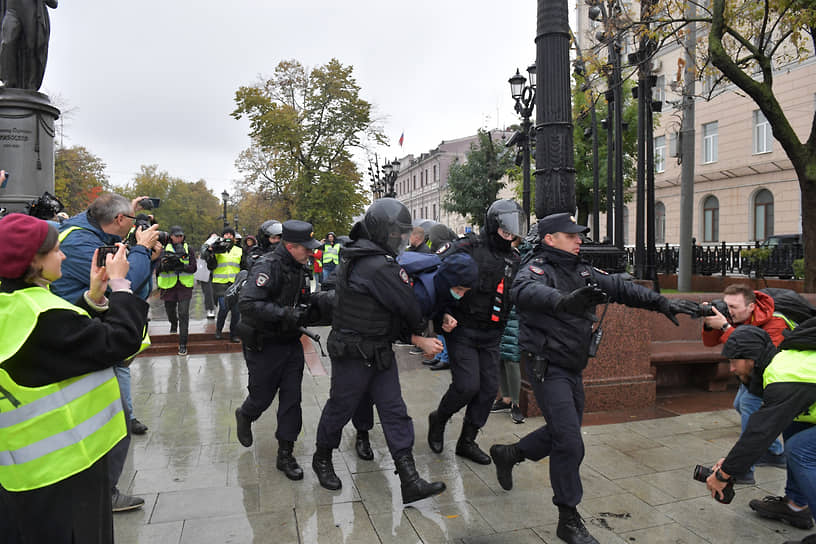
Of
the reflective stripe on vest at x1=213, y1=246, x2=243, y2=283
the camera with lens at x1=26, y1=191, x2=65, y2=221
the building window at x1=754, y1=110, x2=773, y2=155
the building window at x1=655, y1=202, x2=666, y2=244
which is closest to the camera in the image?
the camera with lens at x1=26, y1=191, x2=65, y2=221

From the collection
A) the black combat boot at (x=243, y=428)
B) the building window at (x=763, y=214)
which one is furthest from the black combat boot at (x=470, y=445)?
the building window at (x=763, y=214)

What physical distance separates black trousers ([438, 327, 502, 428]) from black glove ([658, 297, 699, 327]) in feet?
4.70

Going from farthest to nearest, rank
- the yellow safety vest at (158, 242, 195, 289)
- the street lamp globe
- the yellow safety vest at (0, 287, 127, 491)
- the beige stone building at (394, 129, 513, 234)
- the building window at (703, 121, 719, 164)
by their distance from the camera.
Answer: the beige stone building at (394, 129, 513, 234) < the building window at (703, 121, 719, 164) < the street lamp globe < the yellow safety vest at (158, 242, 195, 289) < the yellow safety vest at (0, 287, 127, 491)

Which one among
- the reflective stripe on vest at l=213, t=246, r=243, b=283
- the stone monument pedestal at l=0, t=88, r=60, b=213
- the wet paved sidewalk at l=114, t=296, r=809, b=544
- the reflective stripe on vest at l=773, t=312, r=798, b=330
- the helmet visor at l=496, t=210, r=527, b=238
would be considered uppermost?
the stone monument pedestal at l=0, t=88, r=60, b=213

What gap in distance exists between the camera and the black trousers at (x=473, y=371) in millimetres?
4496

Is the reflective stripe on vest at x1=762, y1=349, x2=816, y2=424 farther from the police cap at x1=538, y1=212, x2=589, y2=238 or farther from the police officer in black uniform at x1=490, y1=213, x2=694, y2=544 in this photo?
the police cap at x1=538, y1=212, x2=589, y2=238

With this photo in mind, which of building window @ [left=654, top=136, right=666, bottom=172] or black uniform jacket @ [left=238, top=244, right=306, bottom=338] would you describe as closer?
black uniform jacket @ [left=238, top=244, right=306, bottom=338]

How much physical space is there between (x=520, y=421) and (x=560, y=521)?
222cm

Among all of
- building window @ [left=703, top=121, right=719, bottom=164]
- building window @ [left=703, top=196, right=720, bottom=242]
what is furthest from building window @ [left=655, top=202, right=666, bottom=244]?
building window @ [left=703, top=121, right=719, bottom=164]

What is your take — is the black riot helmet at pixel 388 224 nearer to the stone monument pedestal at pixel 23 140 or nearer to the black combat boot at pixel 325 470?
the black combat boot at pixel 325 470

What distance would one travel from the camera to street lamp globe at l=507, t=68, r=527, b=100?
45.1ft

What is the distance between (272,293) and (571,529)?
2.60m

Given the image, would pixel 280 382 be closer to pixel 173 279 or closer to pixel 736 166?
pixel 173 279

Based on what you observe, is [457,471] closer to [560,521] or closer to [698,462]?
[560,521]
